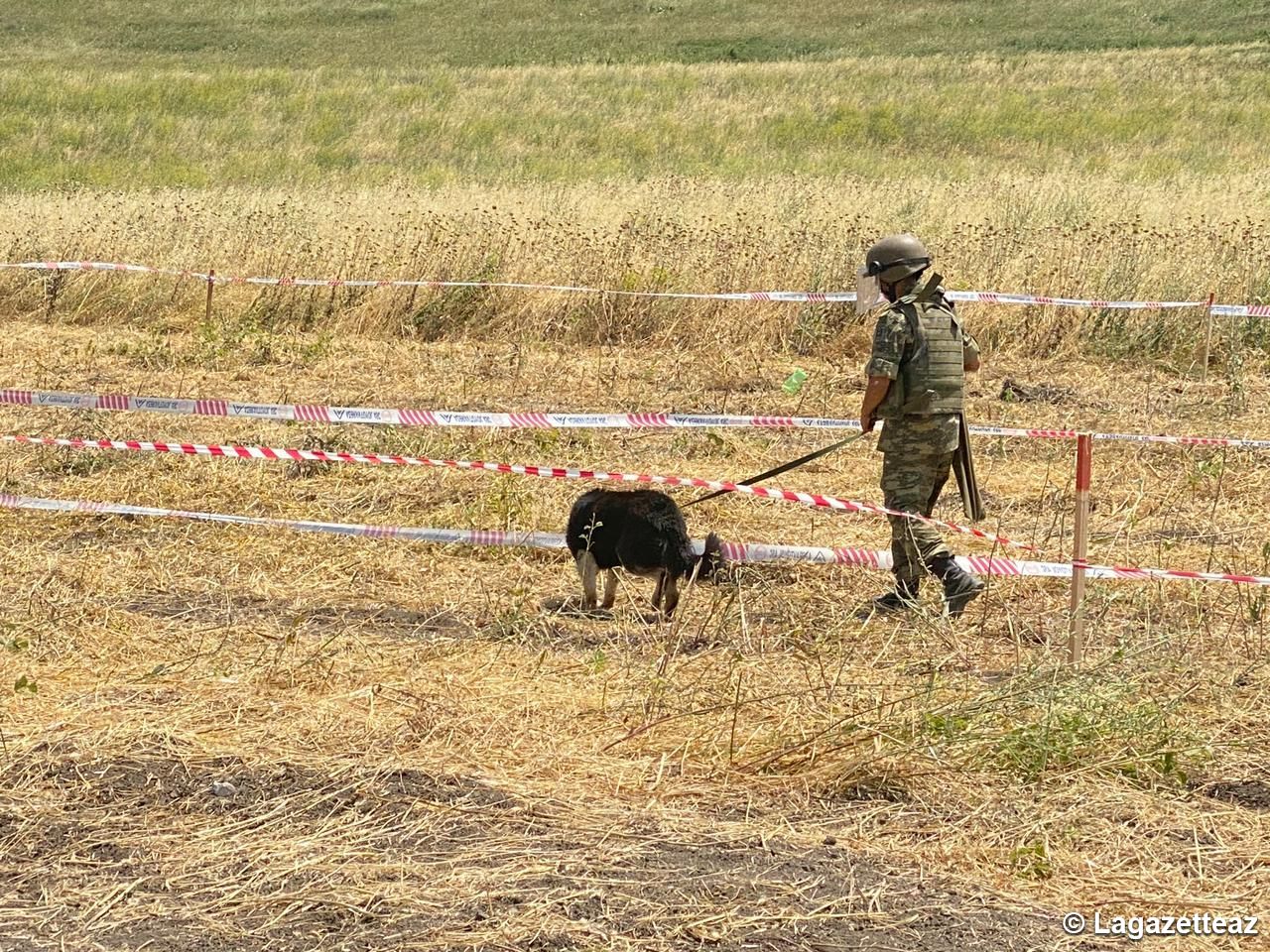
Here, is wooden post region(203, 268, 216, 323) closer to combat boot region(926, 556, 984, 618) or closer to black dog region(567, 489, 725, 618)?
black dog region(567, 489, 725, 618)

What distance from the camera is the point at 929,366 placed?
6.41 metres

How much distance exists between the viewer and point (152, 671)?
17.5 feet

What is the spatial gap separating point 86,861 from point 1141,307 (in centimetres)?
1019

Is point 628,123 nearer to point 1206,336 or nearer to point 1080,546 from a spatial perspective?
point 1206,336

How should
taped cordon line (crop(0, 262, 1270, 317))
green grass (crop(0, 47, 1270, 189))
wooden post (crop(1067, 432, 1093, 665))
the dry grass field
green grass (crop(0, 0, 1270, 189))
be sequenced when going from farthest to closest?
Answer: green grass (crop(0, 0, 1270, 189))
green grass (crop(0, 47, 1270, 189))
taped cordon line (crop(0, 262, 1270, 317))
wooden post (crop(1067, 432, 1093, 665))
the dry grass field

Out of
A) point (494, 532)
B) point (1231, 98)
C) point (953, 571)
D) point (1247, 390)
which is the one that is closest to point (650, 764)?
point (953, 571)

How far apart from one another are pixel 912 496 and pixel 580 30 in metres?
49.8

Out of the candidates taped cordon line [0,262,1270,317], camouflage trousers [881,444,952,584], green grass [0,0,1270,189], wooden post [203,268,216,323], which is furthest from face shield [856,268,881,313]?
green grass [0,0,1270,189]

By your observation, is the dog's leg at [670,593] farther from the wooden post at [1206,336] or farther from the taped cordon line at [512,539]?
the wooden post at [1206,336]

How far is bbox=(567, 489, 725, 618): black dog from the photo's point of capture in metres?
6.12

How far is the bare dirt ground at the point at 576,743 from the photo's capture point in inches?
148


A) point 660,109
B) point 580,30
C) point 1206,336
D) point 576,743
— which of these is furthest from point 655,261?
point 580,30

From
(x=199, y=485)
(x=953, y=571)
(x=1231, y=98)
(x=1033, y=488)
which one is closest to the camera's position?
(x=953, y=571)

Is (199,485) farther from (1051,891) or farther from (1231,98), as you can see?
(1231,98)
